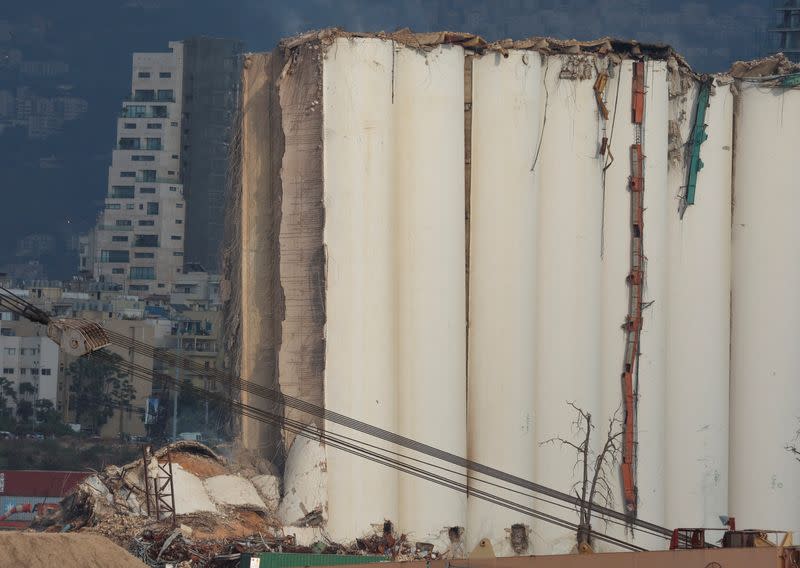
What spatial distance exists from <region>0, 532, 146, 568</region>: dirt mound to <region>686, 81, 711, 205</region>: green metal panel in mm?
12383

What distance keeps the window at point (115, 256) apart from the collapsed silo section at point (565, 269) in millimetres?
106396

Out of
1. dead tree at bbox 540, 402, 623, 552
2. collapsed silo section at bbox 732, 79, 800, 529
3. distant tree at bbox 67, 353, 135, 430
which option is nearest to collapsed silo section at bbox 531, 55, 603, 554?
dead tree at bbox 540, 402, 623, 552

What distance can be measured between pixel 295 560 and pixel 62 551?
3.27 m

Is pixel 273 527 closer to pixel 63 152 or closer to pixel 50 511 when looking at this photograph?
pixel 50 511

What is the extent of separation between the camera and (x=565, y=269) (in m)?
24.3

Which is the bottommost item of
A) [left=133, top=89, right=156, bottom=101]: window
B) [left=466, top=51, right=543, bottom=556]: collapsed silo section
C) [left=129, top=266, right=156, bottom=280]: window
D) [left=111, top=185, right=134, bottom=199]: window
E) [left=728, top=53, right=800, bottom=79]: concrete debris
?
[left=466, top=51, right=543, bottom=556]: collapsed silo section

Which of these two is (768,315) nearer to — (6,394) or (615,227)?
(615,227)

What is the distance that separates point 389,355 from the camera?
75.7ft

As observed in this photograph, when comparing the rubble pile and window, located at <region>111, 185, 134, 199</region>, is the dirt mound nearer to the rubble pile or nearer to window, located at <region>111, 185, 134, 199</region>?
the rubble pile

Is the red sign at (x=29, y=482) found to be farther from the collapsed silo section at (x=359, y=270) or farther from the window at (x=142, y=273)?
the window at (x=142, y=273)

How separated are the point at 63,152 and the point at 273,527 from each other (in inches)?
5394

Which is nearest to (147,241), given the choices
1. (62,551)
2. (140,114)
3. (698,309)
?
(140,114)

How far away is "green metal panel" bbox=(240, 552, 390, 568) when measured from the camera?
18.9m

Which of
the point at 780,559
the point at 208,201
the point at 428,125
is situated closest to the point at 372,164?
the point at 428,125
